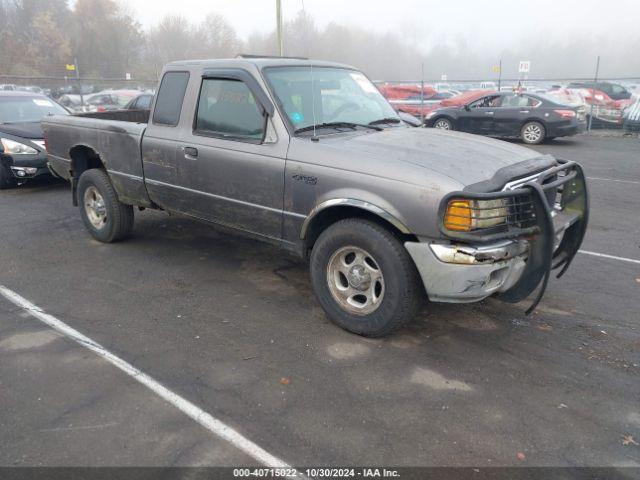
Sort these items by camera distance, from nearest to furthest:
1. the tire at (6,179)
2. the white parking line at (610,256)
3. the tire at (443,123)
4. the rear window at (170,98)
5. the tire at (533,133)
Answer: the rear window at (170,98)
the white parking line at (610,256)
the tire at (6,179)
the tire at (533,133)
the tire at (443,123)

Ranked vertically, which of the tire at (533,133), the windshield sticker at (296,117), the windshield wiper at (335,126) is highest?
the windshield sticker at (296,117)

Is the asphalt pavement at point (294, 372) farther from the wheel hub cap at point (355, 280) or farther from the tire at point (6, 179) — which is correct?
the tire at point (6, 179)

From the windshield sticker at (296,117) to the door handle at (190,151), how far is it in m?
0.97

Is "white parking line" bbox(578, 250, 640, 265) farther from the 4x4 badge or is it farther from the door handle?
the door handle

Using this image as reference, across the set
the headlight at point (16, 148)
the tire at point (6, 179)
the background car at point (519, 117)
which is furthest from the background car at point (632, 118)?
the tire at point (6, 179)

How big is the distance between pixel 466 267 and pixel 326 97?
6.77 ft

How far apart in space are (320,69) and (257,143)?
1.08 m

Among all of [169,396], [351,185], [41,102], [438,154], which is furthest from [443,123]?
[169,396]

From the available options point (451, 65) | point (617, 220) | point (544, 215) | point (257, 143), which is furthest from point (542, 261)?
point (451, 65)

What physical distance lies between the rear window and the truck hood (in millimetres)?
1593

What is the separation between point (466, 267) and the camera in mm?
3244

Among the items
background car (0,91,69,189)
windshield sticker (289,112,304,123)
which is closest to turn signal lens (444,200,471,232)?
windshield sticker (289,112,304,123)

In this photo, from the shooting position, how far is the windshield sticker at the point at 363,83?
16.2ft

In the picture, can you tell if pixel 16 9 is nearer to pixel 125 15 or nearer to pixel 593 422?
pixel 125 15
